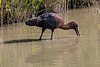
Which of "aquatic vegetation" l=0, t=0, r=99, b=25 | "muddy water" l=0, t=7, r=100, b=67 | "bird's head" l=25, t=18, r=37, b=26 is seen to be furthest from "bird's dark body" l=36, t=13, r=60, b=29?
"aquatic vegetation" l=0, t=0, r=99, b=25

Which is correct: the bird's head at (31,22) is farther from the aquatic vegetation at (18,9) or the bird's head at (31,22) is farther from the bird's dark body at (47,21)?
the aquatic vegetation at (18,9)

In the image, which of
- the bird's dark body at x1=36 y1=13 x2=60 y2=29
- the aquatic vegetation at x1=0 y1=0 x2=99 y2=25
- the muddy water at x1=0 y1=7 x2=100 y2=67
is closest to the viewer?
the muddy water at x1=0 y1=7 x2=100 y2=67

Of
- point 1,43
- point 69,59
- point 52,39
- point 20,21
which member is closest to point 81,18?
point 20,21

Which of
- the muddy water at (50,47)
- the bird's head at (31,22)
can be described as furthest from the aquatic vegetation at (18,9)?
the bird's head at (31,22)

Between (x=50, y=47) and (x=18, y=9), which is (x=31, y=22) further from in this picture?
(x=18, y=9)

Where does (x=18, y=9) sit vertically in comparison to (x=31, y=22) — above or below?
below

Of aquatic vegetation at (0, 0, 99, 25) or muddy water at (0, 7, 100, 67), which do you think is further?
aquatic vegetation at (0, 0, 99, 25)

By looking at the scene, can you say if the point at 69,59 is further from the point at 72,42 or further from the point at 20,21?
the point at 20,21

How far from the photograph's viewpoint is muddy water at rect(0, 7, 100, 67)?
5953 mm

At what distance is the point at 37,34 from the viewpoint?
9.36m

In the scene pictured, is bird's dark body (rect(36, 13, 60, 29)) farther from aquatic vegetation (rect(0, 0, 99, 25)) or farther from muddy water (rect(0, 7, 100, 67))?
aquatic vegetation (rect(0, 0, 99, 25))

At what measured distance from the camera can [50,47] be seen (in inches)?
295

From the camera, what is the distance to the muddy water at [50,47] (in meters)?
5.95

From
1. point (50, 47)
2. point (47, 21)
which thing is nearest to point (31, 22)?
point (47, 21)
